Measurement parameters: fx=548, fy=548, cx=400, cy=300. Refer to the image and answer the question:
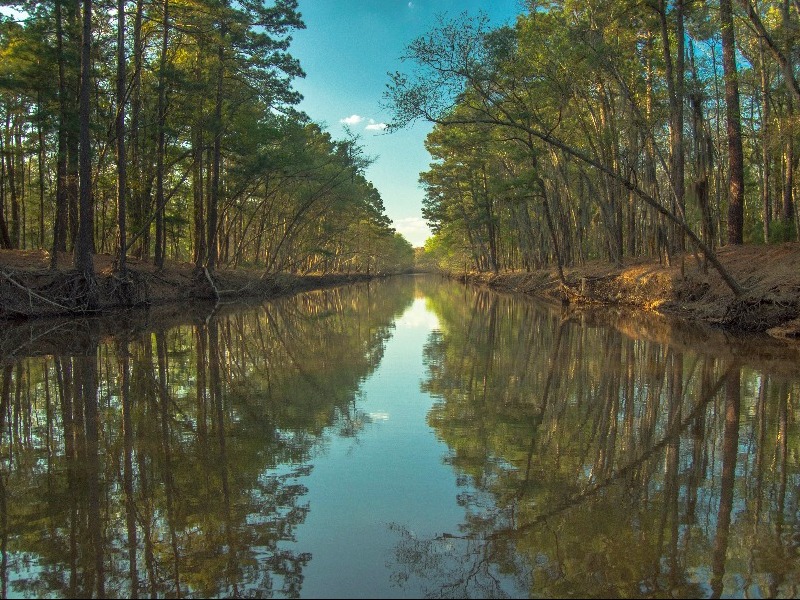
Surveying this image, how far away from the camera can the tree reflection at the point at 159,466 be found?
2.99 metres

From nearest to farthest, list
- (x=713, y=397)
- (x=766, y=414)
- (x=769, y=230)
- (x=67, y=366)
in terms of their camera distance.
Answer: (x=766, y=414), (x=713, y=397), (x=67, y=366), (x=769, y=230)

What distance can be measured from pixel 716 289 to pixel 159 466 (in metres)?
15.5

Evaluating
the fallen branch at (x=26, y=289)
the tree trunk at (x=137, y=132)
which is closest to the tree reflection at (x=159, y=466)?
the fallen branch at (x=26, y=289)

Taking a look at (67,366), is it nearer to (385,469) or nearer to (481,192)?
(385,469)

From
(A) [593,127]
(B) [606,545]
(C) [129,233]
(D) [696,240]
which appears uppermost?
(A) [593,127]

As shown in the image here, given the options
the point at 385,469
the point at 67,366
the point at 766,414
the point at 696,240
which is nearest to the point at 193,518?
the point at 385,469

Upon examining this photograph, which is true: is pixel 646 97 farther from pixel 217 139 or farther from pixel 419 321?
pixel 217 139

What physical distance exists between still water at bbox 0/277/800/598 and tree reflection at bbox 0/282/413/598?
2 cm

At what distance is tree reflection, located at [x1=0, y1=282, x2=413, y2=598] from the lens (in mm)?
2988

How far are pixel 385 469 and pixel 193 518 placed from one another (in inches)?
63.9

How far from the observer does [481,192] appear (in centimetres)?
4284

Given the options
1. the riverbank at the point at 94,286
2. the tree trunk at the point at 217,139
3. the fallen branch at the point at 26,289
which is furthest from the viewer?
the tree trunk at the point at 217,139

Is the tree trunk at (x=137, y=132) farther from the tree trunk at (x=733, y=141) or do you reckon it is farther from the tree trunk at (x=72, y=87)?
the tree trunk at (x=733, y=141)

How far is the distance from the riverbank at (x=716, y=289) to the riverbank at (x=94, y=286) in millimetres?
16696
